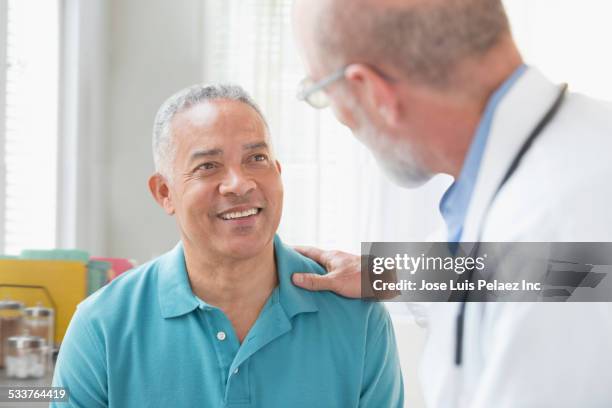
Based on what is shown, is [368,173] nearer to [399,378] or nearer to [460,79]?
[399,378]

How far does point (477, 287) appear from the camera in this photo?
2.53 ft

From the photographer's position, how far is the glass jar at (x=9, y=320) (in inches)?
80.7

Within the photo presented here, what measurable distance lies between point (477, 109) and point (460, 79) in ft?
0.12

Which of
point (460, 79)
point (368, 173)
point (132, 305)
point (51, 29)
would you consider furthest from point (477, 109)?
A: point (51, 29)

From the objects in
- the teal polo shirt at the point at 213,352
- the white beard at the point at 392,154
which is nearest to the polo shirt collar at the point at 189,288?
the teal polo shirt at the point at 213,352

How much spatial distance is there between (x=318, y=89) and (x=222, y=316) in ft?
2.79

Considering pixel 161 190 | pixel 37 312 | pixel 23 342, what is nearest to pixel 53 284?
pixel 37 312

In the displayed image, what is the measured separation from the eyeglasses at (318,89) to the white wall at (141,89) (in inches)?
102

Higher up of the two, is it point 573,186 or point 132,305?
point 573,186

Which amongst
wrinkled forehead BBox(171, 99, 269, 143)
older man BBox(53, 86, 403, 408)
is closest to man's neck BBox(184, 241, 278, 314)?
older man BBox(53, 86, 403, 408)

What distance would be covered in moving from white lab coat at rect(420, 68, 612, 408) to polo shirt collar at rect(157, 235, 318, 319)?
34.2 inches

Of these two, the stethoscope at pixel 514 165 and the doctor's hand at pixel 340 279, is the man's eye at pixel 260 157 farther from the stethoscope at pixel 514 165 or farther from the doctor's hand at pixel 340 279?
the stethoscope at pixel 514 165

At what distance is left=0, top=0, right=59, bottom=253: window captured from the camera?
106 inches

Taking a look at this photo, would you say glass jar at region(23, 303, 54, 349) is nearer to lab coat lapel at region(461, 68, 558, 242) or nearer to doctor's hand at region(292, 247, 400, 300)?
doctor's hand at region(292, 247, 400, 300)
